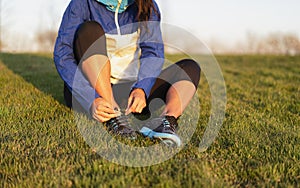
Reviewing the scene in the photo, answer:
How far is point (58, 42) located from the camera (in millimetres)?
2895

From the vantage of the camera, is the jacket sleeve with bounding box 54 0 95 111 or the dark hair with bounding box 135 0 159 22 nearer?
the jacket sleeve with bounding box 54 0 95 111

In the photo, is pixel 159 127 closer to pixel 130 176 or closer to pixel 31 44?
pixel 130 176

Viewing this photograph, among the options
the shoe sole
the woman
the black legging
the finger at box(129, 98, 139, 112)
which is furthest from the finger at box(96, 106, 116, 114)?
the black legging

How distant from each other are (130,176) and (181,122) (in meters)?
1.26

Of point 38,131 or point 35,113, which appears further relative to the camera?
point 35,113

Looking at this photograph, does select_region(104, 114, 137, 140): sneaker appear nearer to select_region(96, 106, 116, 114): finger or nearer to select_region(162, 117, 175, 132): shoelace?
select_region(96, 106, 116, 114): finger

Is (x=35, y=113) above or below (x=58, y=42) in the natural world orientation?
below

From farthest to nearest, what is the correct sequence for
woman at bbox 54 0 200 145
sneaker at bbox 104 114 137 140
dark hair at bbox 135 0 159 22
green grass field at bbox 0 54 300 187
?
dark hair at bbox 135 0 159 22 → woman at bbox 54 0 200 145 → sneaker at bbox 104 114 137 140 → green grass field at bbox 0 54 300 187

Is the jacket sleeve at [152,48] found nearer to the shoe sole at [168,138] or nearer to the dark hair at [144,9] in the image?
the dark hair at [144,9]

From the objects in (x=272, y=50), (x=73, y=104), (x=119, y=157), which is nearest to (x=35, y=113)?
(x=73, y=104)

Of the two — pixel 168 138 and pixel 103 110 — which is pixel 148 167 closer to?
pixel 168 138

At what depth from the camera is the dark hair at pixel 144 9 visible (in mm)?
2945

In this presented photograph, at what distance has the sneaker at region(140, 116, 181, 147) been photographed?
2246 mm

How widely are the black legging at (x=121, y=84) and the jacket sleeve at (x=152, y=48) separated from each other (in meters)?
0.09
